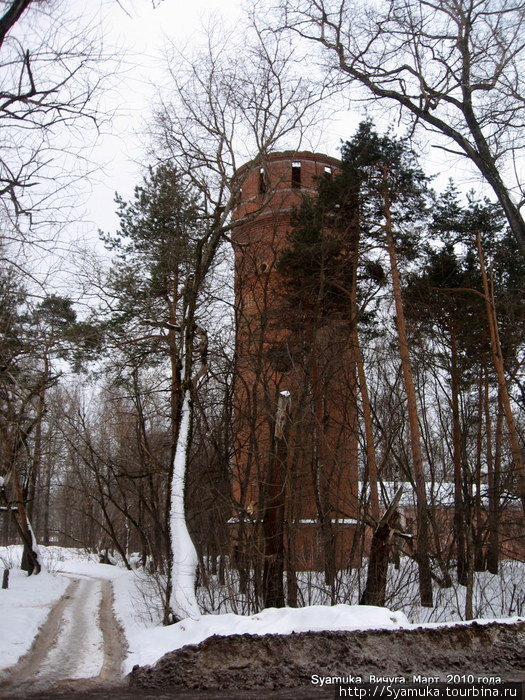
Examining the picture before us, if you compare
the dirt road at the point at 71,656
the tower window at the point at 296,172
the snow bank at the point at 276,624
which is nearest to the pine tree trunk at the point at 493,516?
the snow bank at the point at 276,624

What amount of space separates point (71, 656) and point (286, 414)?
504 centimetres

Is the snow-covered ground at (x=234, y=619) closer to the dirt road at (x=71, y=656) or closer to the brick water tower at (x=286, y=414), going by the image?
the dirt road at (x=71, y=656)

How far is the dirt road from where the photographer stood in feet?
20.5

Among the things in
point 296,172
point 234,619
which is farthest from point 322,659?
point 296,172

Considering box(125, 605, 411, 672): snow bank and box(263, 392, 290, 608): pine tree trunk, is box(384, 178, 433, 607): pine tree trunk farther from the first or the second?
box(125, 605, 411, 672): snow bank

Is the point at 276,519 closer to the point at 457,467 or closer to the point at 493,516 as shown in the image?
the point at 493,516

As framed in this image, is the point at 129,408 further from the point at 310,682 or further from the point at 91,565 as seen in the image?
the point at 310,682

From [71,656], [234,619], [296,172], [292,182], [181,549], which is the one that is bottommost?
[71,656]

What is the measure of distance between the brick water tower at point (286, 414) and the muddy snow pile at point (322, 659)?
11.8ft

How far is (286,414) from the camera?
1068cm

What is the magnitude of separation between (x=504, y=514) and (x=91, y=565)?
2387 centimetres

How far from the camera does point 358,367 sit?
14.7 meters

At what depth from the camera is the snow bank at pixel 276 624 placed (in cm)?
670

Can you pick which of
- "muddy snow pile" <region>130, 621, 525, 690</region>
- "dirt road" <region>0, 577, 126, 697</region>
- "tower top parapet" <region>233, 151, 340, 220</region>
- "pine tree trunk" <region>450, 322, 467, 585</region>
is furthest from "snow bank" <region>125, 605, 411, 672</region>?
"tower top parapet" <region>233, 151, 340, 220</region>
